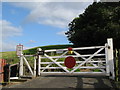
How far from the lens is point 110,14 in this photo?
28312 millimetres

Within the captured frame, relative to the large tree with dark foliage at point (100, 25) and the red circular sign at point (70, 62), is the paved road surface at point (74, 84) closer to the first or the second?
the red circular sign at point (70, 62)

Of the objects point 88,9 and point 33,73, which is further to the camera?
point 88,9

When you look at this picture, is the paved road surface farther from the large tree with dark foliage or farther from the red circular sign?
the large tree with dark foliage

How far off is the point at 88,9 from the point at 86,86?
26172 millimetres

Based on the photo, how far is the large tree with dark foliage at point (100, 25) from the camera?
26167 mm

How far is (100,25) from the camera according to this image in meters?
28.2

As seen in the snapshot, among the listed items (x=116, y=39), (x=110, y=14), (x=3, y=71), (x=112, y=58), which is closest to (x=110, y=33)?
Result: (x=116, y=39)

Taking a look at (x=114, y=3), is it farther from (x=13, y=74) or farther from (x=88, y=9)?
(x=13, y=74)

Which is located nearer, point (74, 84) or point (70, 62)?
point (74, 84)

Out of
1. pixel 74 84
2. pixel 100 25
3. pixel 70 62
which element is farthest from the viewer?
pixel 100 25

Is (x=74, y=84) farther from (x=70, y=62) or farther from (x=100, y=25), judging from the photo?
(x=100, y=25)

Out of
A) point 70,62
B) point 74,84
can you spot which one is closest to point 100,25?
point 70,62

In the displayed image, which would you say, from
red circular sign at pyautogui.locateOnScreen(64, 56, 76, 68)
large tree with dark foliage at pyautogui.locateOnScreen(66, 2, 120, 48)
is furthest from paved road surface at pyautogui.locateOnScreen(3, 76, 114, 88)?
large tree with dark foliage at pyautogui.locateOnScreen(66, 2, 120, 48)

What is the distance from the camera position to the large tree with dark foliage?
85.9 ft
